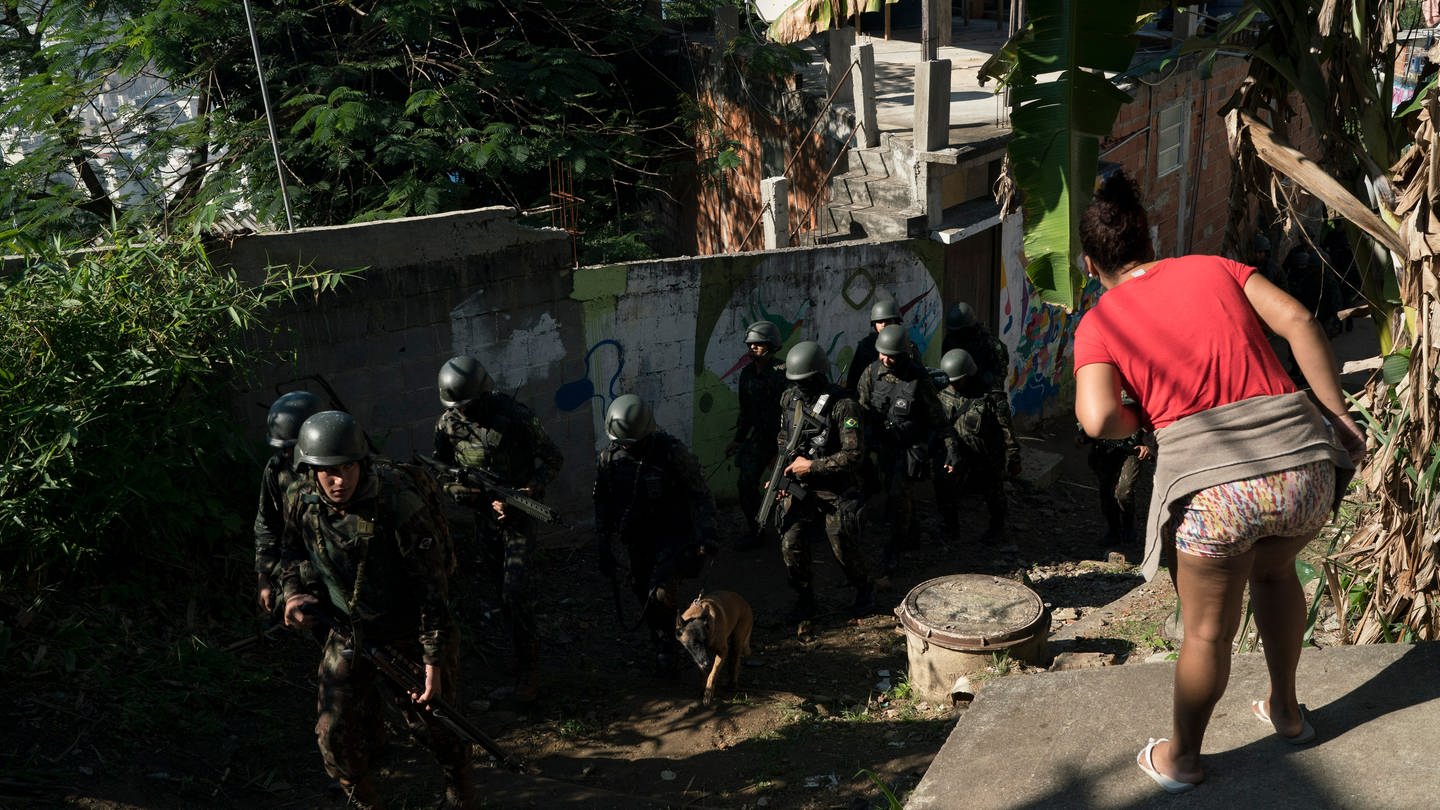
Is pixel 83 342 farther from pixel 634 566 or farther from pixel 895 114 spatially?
pixel 895 114

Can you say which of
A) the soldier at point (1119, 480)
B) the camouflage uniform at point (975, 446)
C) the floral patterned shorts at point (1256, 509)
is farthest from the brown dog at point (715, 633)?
the floral patterned shorts at point (1256, 509)

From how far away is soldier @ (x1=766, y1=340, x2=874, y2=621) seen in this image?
7.51 meters

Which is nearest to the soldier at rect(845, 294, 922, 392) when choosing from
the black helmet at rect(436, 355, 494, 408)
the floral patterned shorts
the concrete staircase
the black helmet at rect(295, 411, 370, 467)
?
the concrete staircase

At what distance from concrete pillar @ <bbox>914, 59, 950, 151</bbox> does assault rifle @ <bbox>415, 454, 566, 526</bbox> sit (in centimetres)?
556

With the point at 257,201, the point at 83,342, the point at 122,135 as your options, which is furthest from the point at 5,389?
the point at 122,135

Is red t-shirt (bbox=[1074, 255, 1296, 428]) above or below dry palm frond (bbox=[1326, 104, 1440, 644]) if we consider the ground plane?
above

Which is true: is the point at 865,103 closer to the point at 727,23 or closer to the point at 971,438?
the point at 727,23

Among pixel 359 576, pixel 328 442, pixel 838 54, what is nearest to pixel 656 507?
pixel 359 576

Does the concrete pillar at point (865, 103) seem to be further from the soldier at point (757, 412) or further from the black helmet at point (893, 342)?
the black helmet at point (893, 342)

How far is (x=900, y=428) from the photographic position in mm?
8352

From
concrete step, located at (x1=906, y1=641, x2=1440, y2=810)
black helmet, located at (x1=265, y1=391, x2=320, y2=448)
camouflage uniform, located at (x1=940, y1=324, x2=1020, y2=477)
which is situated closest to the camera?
concrete step, located at (x1=906, y1=641, x2=1440, y2=810)

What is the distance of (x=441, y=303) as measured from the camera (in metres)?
7.86

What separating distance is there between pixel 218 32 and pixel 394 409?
15.4ft

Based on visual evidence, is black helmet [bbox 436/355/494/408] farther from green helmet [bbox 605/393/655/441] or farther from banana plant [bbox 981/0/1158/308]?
banana plant [bbox 981/0/1158/308]
